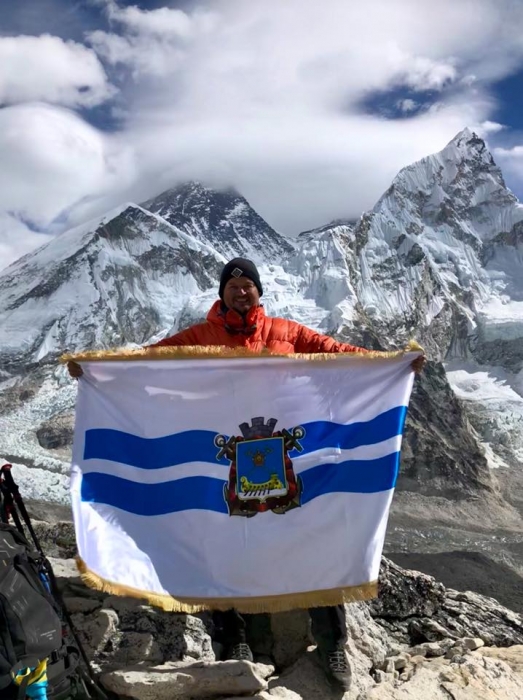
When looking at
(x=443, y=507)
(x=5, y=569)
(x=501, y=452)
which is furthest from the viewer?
(x=501, y=452)

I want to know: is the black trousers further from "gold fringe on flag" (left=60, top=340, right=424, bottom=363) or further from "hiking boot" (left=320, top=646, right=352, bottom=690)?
"gold fringe on flag" (left=60, top=340, right=424, bottom=363)

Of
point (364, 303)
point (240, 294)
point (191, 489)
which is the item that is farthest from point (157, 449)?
point (364, 303)

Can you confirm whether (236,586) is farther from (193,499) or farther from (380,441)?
(380,441)

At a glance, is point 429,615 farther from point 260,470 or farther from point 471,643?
point 260,470

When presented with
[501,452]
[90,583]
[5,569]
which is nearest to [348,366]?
[90,583]

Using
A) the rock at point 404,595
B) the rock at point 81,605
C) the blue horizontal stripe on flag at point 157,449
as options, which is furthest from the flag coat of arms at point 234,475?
the rock at point 404,595

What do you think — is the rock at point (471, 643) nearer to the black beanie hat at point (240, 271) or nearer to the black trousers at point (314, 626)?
the black trousers at point (314, 626)

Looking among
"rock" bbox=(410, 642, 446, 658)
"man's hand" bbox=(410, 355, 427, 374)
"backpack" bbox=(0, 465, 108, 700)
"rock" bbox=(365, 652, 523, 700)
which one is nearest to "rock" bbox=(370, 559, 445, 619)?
"rock" bbox=(410, 642, 446, 658)

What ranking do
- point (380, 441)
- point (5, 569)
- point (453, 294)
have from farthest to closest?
point (453, 294)
point (380, 441)
point (5, 569)
